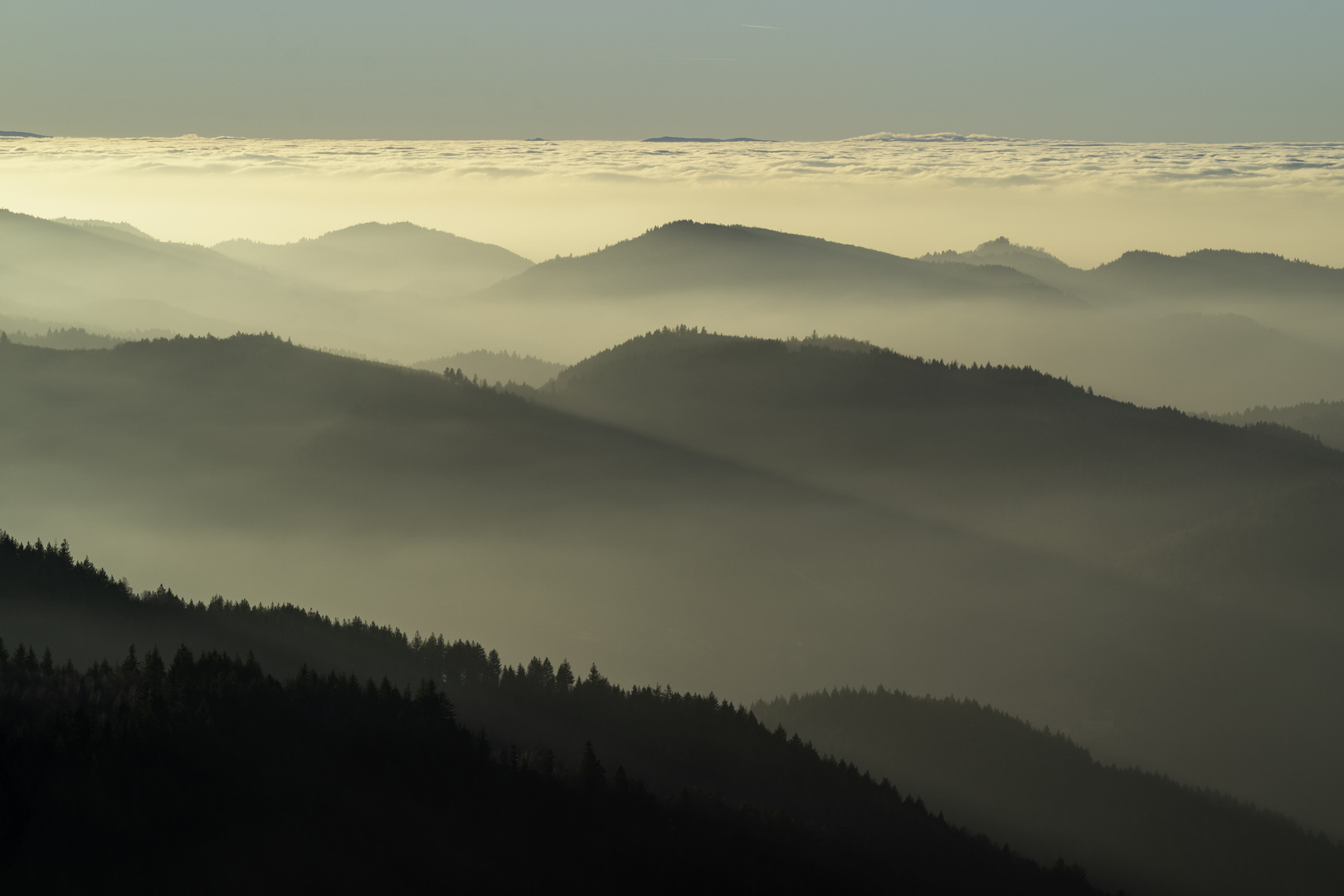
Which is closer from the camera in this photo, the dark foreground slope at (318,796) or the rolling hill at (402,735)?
the dark foreground slope at (318,796)

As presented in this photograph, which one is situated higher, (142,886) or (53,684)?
(53,684)

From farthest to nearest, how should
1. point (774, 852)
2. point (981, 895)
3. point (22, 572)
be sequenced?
point (981, 895) → point (22, 572) → point (774, 852)

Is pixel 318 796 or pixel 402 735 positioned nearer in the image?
pixel 318 796

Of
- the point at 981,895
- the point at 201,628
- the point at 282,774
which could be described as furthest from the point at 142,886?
the point at 981,895

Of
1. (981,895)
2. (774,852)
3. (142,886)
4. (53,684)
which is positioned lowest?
(981,895)

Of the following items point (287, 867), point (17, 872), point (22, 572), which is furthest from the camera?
point (22, 572)

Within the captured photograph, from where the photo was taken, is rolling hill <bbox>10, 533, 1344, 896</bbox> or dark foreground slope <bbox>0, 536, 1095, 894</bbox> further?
rolling hill <bbox>10, 533, 1344, 896</bbox>

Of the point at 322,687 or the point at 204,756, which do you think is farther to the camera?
the point at 322,687

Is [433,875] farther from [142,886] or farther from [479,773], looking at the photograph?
[142,886]
